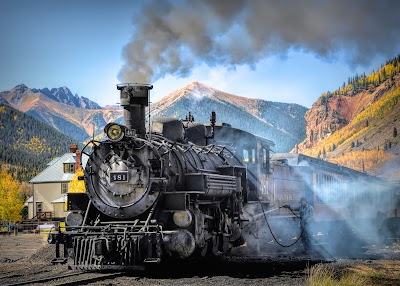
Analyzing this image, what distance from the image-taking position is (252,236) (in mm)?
16672

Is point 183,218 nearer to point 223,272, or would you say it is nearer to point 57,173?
point 223,272

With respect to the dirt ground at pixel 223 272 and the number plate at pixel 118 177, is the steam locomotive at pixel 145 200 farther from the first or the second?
the dirt ground at pixel 223 272

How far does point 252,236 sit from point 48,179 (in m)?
50.9

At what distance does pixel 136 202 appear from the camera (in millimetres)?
11859

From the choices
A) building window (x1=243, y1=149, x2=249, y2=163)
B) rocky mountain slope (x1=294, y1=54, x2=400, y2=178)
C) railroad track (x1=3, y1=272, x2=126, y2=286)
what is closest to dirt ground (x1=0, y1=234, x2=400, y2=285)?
railroad track (x1=3, y1=272, x2=126, y2=286)

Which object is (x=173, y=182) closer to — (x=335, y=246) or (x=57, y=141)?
(x=335, y=246)

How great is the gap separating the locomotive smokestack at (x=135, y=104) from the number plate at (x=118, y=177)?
1.05m

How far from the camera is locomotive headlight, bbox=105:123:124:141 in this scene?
39.1 ft

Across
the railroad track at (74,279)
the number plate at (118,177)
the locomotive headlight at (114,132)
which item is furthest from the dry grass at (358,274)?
the locomotive headlight at (114,132)

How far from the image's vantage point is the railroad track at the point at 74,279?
995 centimetres

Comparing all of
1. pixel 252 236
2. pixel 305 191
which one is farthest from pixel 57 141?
pixel 252 236

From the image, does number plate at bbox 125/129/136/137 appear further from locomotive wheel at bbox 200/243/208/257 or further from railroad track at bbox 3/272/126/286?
locomotive wheel at bbox 200/243/208/257

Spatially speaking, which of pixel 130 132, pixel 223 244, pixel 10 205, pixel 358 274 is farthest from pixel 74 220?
pixel 10 205

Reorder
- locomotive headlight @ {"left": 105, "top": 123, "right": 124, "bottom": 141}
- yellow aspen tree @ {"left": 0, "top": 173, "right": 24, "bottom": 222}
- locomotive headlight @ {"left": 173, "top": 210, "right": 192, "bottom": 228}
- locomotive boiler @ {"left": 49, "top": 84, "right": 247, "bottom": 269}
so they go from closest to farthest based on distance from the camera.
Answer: locomotive boiler @ {"left": 49, "top": 84, "right": 247, "bottom": 269}
locomotive headlight @ {"left": 173, "top": 210, "right": 192, "bottom": 228}
locomotive headlight @ {"left": 105, "top": 123, "right": 124, "bottom": 141}
yellow aspen tree @ {"left": 0, "top": 173, "right": 24, "bottom": 222}
